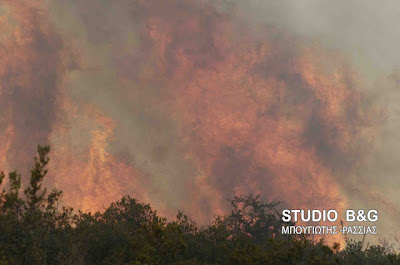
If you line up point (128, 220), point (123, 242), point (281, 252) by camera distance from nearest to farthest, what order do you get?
point (281, 252), point (123, 242), point (128, 220)

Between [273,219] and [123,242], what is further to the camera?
[273,219]

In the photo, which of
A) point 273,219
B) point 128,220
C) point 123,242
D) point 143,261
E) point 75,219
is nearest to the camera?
point 143,261

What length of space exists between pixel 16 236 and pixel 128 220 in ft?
63.4

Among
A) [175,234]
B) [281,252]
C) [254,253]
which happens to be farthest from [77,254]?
[281,252]

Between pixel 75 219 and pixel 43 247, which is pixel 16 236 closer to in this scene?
pixel 43 247

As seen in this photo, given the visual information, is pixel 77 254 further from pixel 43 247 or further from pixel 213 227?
pixel 213 227

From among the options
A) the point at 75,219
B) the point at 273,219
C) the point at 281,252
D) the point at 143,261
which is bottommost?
the point at 143,261

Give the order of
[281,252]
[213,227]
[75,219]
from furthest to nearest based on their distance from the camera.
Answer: [213,227] → [75,219] → [281,252]

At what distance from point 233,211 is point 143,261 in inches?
2078

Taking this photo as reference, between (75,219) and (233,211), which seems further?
(233,211)

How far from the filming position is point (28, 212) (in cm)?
2720

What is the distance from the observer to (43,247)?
92.2ft

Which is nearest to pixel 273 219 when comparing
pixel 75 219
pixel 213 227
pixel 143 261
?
pixel 213 227

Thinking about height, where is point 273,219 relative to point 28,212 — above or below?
above
